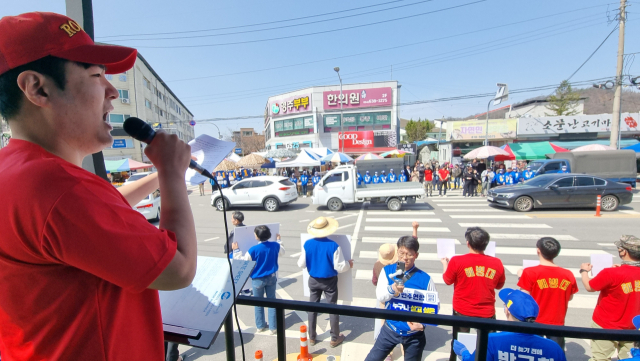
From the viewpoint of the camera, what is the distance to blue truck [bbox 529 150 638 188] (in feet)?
56.0

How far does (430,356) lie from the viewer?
3.81 m

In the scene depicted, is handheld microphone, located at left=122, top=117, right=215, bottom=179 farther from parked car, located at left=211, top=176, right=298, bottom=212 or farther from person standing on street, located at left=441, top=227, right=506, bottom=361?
parked car, located at left=211, top=176, right=298, bottom=212

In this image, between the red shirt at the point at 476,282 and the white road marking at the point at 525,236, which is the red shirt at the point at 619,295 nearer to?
the red shirt at the point at 476,282

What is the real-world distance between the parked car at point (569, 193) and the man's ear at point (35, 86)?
1370cm

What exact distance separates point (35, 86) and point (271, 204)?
13100 mm

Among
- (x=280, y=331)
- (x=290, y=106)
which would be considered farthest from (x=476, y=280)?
(x=290, y=106)

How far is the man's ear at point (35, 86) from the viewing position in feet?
2.54

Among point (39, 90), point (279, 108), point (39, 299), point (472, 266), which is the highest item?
point (279, 108)

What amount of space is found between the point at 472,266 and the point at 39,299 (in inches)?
139

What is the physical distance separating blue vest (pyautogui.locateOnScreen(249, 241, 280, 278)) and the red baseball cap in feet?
12.2

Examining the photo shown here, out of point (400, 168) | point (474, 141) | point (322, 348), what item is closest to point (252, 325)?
point (322, 348)

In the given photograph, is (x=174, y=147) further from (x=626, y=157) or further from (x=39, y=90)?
(x=626, y=157)

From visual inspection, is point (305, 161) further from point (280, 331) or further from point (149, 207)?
point (280, 331)

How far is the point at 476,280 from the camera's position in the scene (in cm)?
329
